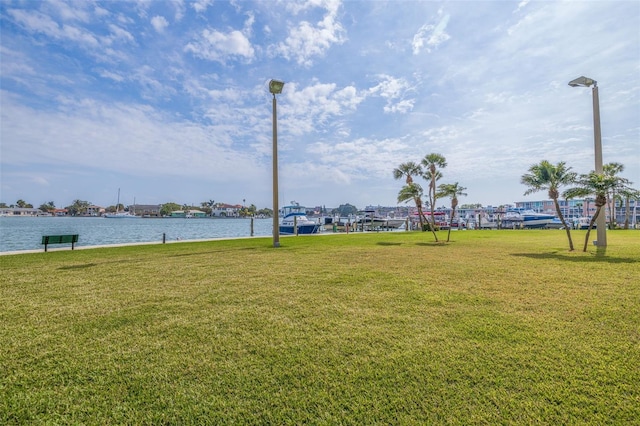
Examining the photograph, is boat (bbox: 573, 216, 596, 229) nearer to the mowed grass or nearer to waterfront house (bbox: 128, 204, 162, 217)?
the mowed grass

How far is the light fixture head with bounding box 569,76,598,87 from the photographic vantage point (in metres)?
12.4

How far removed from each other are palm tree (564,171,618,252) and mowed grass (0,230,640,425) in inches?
251

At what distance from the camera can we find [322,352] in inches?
122

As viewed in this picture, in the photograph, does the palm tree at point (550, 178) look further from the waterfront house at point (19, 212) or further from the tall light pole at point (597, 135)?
the waterfront house at point (19, 212)

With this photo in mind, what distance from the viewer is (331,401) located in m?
2.35

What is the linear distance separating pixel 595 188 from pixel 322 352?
12995 mm

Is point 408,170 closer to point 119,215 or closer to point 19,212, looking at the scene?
point 119,215

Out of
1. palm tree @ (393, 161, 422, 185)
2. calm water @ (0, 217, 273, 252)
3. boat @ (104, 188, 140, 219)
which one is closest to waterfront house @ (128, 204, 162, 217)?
boat @ (104, 188, 140, 219)

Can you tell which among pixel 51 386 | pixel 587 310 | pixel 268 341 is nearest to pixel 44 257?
pixel 51 386

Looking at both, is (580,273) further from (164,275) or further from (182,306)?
(164,275)

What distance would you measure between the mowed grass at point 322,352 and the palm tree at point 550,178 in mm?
7551

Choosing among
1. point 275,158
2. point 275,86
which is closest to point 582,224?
point 275,158

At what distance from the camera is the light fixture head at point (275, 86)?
13055 millimetres

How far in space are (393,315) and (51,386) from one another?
3674mm
